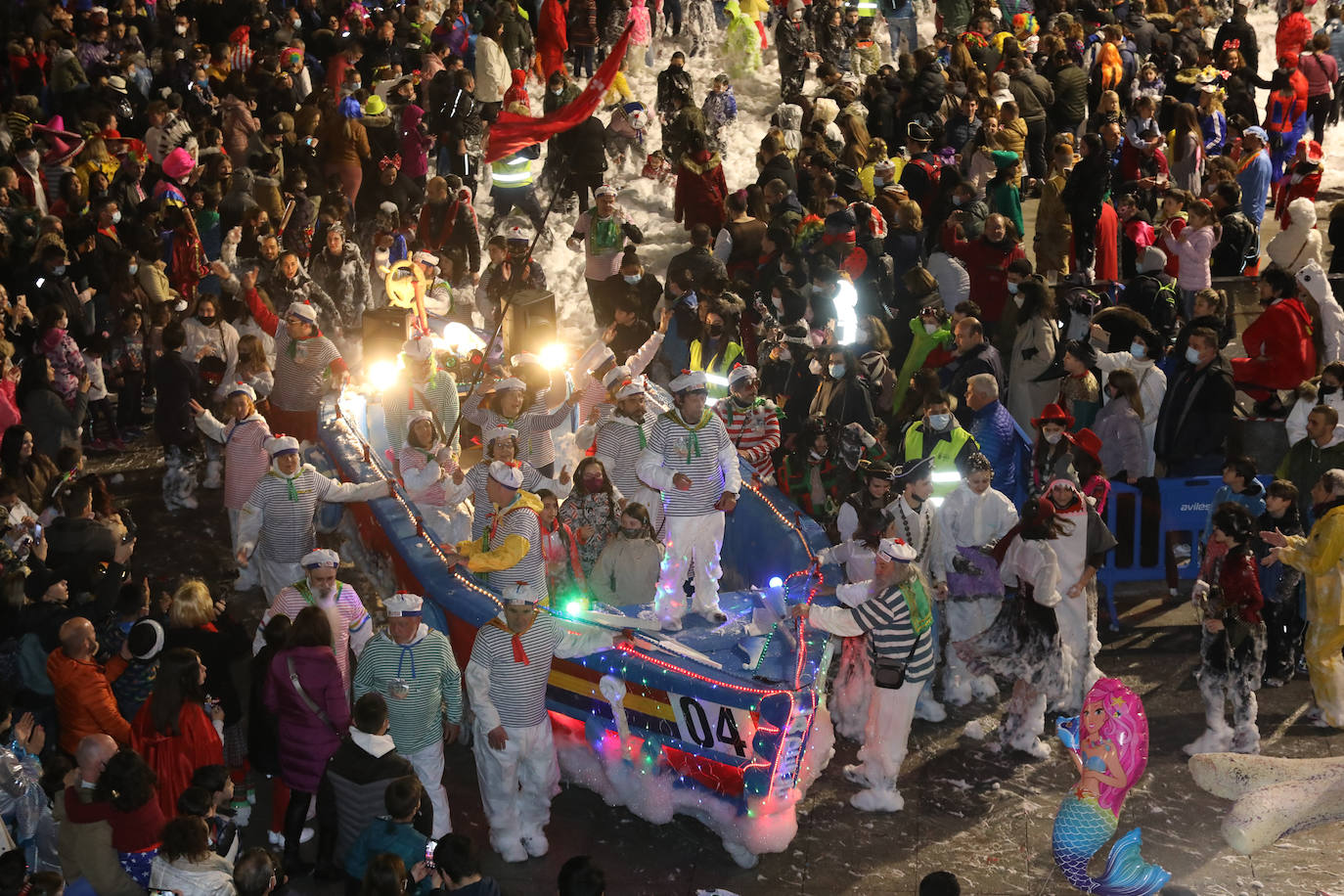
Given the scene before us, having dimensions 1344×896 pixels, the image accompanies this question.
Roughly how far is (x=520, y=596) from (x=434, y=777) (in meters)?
1.19

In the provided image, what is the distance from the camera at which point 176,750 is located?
30.8 ft

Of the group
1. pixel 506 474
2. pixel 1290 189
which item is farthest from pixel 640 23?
pixel 506 474

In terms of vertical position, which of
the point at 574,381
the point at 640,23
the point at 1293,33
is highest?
the point at 640,23

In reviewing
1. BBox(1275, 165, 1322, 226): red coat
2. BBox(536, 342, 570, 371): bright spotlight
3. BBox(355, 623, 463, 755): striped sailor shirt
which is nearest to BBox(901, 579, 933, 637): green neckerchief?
BBox(355, 623, 463, 755): striped sailor shirt

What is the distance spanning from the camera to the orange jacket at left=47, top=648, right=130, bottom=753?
970cm

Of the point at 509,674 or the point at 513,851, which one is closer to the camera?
the point at 509,674

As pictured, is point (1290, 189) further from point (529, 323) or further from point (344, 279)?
point (344, 279)

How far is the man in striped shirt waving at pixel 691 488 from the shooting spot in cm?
1091

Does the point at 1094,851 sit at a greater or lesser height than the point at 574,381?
lesser

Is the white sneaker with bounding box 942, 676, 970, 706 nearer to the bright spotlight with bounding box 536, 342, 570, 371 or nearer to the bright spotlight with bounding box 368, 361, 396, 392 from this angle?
the bright spotlight with bounding box 536, 342, 570, 371

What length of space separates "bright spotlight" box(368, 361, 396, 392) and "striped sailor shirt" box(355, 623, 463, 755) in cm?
417

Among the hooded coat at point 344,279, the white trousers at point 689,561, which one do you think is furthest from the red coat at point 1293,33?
the white trousers at point 689,561

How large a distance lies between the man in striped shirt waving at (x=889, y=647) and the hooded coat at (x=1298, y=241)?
734cm

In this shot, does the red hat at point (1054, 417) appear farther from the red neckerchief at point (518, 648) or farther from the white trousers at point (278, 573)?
the white trousers at point (278, 573)
